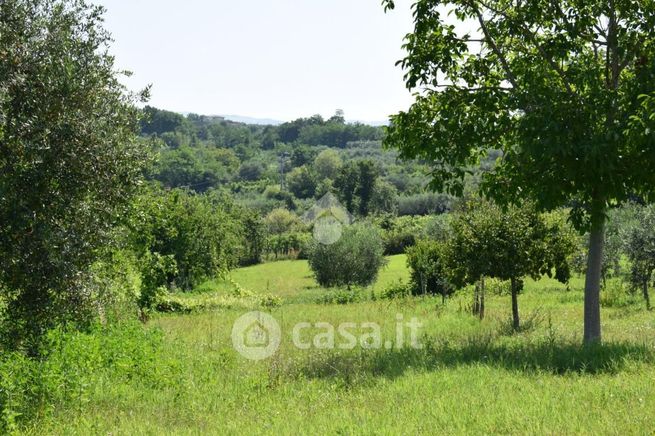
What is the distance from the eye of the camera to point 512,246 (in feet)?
50.8

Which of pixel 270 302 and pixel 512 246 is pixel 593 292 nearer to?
pixel 512 246

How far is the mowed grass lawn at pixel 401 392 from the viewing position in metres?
6.55

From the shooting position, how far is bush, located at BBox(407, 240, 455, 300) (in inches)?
1147

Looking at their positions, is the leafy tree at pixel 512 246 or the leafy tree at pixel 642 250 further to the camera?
the leafy tree at pixel 642 250

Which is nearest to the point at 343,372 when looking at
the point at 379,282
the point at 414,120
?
the point at 414,120

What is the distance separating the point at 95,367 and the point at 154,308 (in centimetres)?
1534

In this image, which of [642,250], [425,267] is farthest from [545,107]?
[425,267]

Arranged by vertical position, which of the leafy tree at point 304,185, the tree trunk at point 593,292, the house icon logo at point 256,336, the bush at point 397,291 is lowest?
the bush at point 397,291

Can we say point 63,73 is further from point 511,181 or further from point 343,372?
point 511,181

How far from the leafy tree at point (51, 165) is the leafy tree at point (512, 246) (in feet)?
33.4

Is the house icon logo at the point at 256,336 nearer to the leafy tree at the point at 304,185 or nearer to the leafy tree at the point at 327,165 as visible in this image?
the leafy tree at the point at 304,185

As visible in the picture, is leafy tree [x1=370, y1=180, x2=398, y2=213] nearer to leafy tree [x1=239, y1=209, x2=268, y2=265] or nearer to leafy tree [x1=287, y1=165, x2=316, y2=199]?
leafy tree [x1=239, y1=209, x2=268, y2=265]

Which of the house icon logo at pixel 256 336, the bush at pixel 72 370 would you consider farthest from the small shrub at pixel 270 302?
the bush at pixel 72 370

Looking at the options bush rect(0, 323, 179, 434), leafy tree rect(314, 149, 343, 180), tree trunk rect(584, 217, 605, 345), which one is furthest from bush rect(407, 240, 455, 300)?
leafy tree rect(314, 149, 343, 180)
